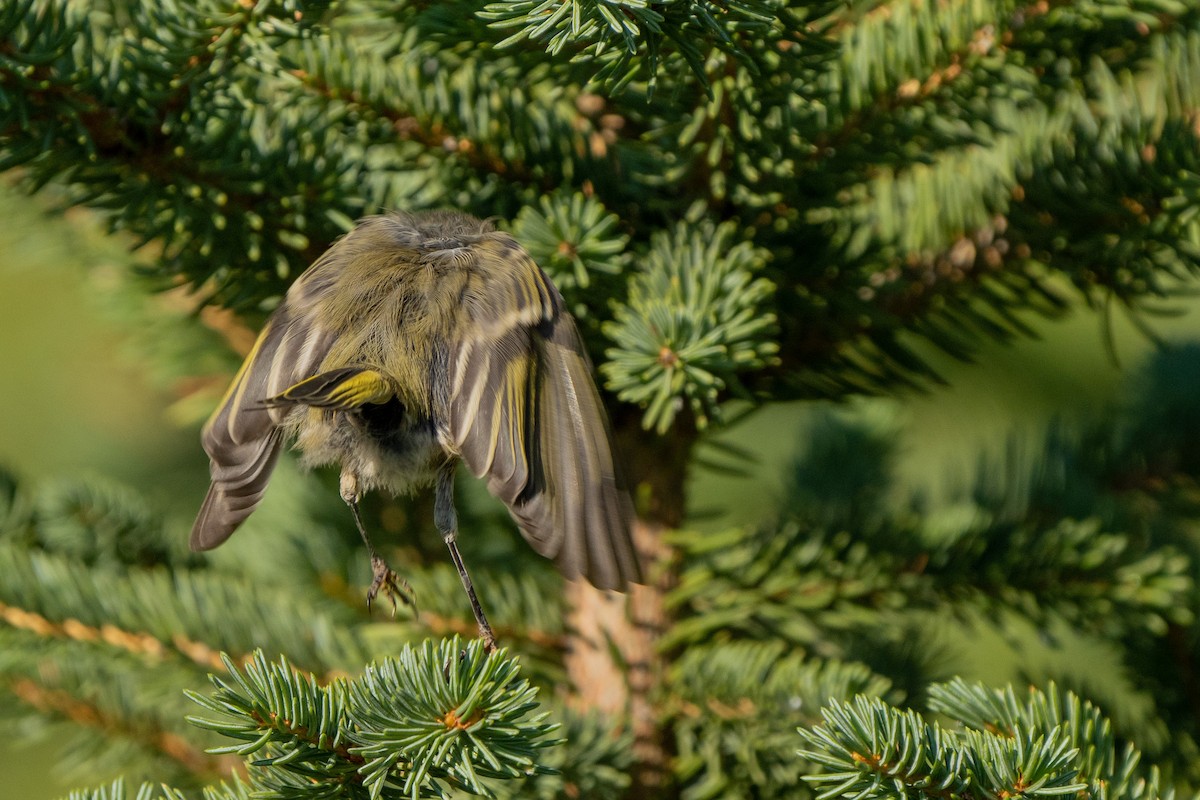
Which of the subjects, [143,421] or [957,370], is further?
[143,421]

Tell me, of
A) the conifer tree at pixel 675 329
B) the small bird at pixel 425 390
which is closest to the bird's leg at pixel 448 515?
the small bird at pixel 425 390

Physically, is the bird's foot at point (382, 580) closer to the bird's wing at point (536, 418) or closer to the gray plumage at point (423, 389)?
the gray plumage at point (423, 389)

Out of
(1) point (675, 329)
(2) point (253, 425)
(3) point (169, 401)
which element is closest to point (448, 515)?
(2) point (253, 425)

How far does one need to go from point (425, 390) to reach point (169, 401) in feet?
9.15

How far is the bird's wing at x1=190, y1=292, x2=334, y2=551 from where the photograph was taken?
127 centimetres

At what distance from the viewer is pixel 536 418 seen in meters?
1.26

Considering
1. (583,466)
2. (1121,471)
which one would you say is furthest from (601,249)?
(1121,471)

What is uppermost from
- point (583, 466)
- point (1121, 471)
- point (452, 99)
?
point (452, 99)

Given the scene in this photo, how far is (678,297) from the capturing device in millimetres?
1229

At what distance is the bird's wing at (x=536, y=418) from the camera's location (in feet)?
3.85

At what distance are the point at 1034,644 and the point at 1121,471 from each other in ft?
4.83

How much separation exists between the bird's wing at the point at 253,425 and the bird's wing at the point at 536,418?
17 cm

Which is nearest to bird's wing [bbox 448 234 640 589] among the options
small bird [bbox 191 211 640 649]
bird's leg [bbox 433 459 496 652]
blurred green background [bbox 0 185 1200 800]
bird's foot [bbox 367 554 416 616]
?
small bird [bbox 191 211 640 649]

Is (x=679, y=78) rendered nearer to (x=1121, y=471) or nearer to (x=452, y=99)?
(x=452, y=99)
